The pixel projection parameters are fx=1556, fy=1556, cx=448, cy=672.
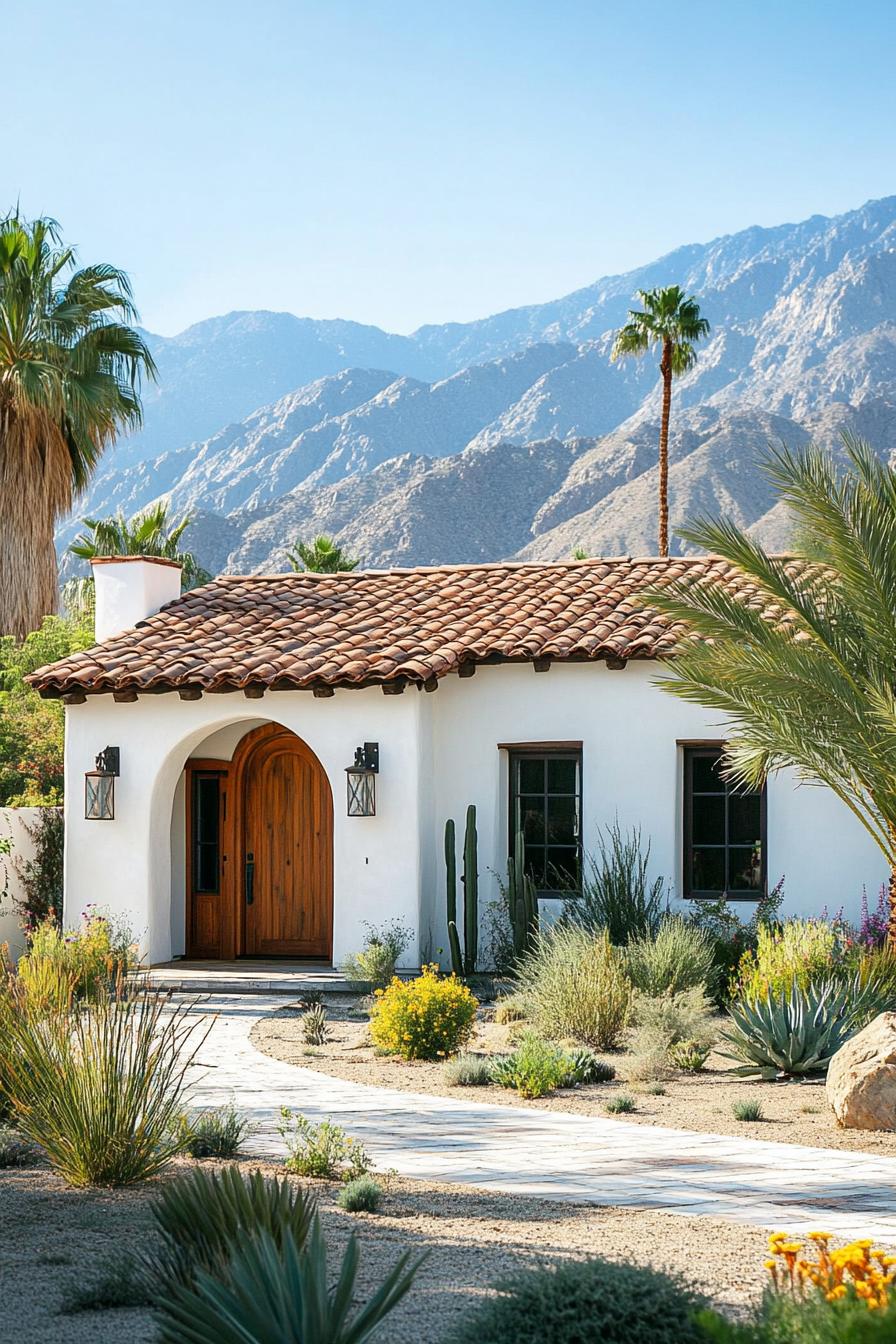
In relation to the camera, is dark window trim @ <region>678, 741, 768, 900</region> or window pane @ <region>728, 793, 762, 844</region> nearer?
dark window trim @ <region>678, 741, 768, 900</region>

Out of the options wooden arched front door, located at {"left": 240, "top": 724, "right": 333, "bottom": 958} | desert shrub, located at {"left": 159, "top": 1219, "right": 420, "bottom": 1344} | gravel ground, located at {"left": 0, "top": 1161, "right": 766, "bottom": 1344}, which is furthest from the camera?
wooden arched front door, located at {"left": 240, "top": 724, "right": 333, "bottom": 958}

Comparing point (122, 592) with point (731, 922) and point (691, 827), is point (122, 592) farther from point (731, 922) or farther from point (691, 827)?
point (731, 922)

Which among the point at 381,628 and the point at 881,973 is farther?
the point at 381,628

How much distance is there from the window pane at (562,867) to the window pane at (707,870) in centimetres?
124

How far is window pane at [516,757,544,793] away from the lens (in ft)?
55.2

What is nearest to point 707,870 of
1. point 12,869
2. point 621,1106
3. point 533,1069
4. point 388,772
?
point 388,772

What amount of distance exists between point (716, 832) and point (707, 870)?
41cm

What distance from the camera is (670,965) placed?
A: 43.4ft

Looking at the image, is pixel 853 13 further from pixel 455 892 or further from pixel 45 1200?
pixel 45 1200

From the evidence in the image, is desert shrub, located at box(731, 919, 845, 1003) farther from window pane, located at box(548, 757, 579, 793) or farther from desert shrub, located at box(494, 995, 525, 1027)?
window pane, located at box(548, 757, 579, 793)

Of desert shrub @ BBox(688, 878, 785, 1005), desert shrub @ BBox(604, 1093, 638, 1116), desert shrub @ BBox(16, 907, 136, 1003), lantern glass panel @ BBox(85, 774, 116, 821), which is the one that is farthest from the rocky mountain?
desert shrub @ BBox(604, 1093, 638, 1116)

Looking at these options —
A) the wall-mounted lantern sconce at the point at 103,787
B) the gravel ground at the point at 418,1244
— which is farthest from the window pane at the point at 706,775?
the gravel ground at the point at 418,1244

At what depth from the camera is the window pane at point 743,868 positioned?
16047 millimetres

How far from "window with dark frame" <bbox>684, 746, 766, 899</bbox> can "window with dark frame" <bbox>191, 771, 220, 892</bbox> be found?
217 inches
